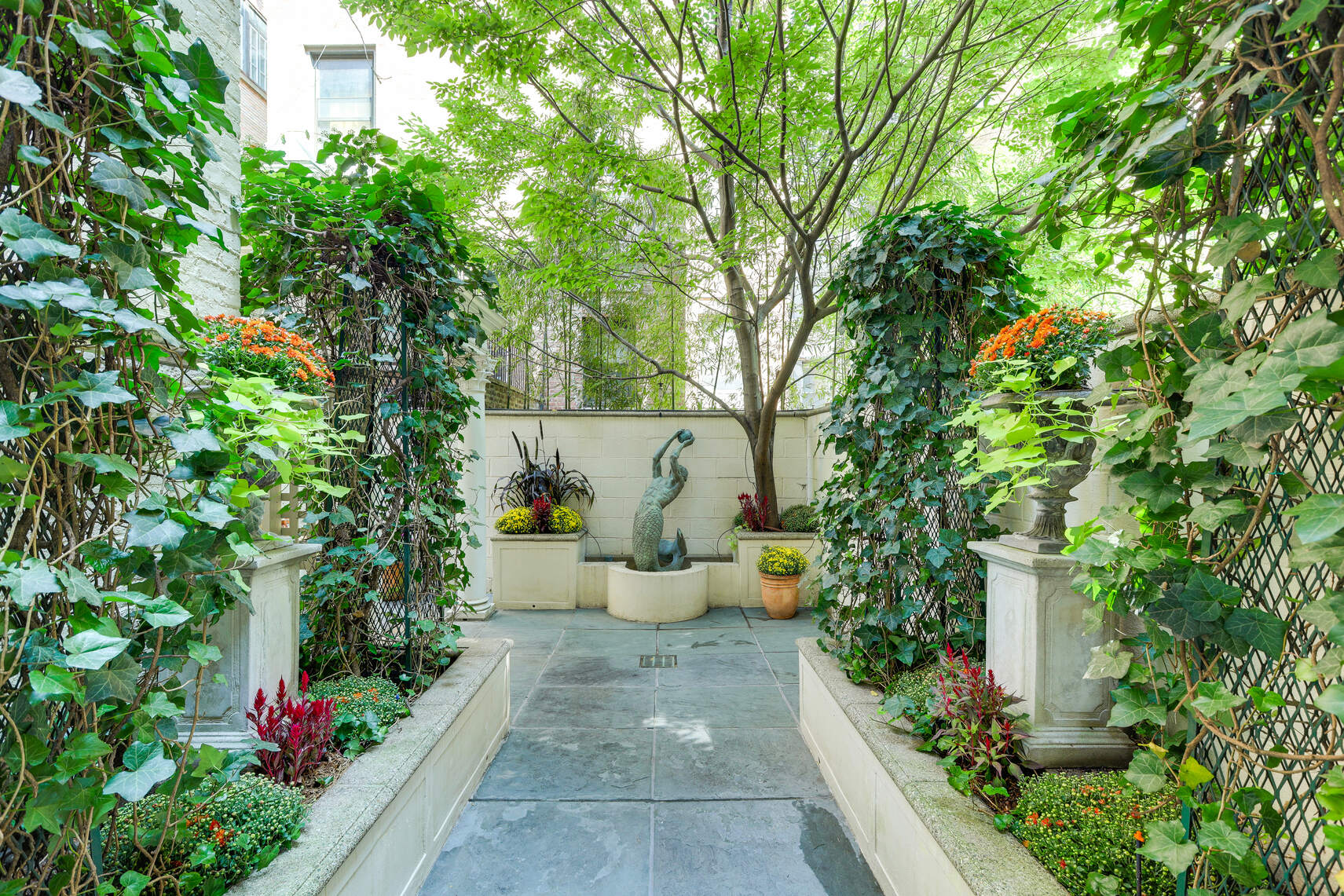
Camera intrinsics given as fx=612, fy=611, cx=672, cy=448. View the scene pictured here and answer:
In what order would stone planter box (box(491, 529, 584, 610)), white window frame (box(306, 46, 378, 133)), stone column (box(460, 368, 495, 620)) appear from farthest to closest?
white window frame (box(306, 46, 378, 133)), stone planter box (box(491, 529, 584, 610)), stone column (box(460, 368, 495, 620))

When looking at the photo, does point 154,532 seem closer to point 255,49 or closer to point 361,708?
point 361,708

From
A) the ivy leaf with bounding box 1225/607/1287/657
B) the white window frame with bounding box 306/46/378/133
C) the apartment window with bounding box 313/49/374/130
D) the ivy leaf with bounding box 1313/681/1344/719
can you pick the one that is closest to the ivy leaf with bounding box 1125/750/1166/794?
the ivy leaf with bounding box 1225/607/1287/657

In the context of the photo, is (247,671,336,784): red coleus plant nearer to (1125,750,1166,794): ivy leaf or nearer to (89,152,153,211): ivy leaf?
(89,152,153,211): ivy leaf

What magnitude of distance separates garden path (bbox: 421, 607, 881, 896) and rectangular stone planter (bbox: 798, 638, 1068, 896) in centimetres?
15


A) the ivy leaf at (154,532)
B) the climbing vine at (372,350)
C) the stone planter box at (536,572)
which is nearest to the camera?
the ivy leaf at (154,532)

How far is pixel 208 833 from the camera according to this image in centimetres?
132

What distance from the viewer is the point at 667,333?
7.06m

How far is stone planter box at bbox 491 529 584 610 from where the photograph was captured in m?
5.33

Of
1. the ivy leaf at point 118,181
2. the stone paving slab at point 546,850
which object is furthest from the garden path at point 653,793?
the ivy leaf at point 118,181

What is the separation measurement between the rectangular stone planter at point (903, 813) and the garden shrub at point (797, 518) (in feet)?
9.03

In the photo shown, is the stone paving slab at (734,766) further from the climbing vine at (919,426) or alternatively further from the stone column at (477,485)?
the stone column at (477,485)

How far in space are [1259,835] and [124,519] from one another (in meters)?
1.95

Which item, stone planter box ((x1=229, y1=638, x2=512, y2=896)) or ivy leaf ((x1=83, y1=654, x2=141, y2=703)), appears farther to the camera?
stone planter box ((x1=229, y1=638, x2=512, y2=896))

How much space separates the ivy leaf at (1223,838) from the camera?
89 cm
